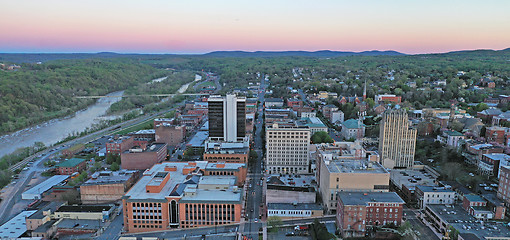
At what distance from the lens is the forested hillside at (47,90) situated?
67812 mm

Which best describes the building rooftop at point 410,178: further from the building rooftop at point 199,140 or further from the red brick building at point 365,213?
the building rooftop at point 199,140

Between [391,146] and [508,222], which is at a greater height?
[391,146]

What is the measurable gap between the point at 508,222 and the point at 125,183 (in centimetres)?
3224

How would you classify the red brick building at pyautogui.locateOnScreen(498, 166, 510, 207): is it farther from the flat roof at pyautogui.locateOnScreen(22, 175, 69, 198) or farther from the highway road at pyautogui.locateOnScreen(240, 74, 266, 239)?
the flat roof at pyautogui.locateOnScreen(22, 175, 69, 198)

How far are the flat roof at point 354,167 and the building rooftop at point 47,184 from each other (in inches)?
1097

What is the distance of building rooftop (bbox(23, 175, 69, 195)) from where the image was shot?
34.4 m

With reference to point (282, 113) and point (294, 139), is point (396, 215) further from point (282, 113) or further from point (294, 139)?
point (282, 113)

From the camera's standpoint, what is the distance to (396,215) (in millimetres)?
25766

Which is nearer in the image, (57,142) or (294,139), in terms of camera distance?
(294,139)

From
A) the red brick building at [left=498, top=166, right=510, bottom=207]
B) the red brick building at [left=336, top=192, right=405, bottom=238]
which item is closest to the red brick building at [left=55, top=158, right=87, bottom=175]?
the red brick building at [left=336, top=192, right=405, bottom=238]

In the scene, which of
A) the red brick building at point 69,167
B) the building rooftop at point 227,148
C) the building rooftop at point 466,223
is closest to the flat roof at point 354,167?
the building rooftop at point 466,223

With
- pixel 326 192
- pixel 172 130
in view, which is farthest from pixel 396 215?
pixel 172 130

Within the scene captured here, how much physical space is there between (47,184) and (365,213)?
103 ft

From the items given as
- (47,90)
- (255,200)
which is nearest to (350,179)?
(255,200)
